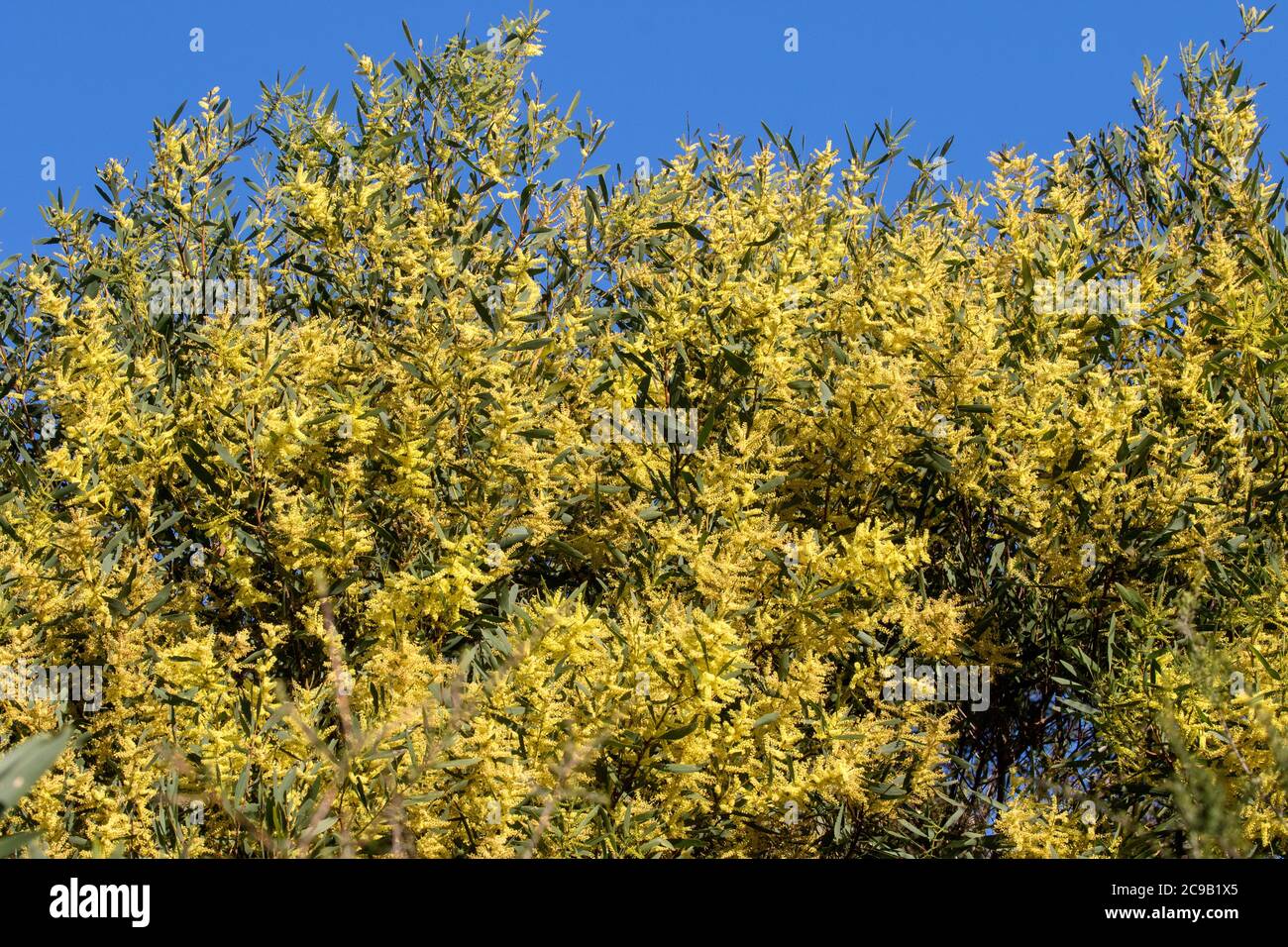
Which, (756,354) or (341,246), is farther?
(341,246)

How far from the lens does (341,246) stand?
734cm

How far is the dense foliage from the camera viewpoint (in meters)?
5.15

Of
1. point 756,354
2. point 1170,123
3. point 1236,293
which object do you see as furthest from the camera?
point 1170,123

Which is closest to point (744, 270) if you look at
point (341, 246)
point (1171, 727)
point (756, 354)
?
point (756, 354)

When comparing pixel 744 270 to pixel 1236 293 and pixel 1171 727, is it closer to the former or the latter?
pixel 1236 293

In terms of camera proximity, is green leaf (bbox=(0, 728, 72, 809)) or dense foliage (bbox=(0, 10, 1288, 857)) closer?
green leaf (bbox=(0, 728, 72, 809))

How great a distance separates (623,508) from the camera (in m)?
6.16

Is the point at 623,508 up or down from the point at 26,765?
up

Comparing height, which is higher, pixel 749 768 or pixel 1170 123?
pixel 1170 123

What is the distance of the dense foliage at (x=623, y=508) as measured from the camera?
5152 millimetres

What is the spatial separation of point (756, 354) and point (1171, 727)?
3.70 meters

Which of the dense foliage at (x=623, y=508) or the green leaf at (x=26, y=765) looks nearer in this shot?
the green leaf at (x=26, y=765)

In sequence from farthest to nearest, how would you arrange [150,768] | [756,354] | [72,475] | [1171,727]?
[756,354], [72,475], [150,768], [1171,727]
